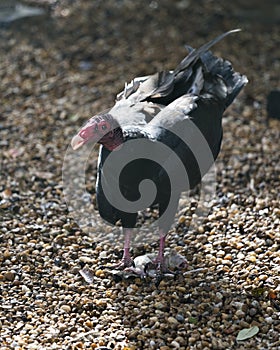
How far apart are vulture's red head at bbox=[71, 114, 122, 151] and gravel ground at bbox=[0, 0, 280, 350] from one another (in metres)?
0.87

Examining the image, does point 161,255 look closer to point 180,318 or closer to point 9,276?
point 180,318

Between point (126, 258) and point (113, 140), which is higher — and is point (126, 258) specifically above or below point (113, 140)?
below

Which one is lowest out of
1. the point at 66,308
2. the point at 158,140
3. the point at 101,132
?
the point at 66,308

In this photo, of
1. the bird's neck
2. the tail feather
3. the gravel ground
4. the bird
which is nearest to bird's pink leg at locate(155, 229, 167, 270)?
the bird

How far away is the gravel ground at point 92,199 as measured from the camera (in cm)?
371

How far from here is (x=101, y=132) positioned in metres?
3.69

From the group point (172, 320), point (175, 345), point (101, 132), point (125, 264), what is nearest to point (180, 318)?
point (172, 320)

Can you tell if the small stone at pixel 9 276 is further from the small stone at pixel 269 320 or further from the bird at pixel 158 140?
the small stone at pixel 269 320

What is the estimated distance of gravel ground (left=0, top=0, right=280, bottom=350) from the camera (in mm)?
3713

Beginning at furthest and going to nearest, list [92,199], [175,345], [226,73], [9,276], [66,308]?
[92,199] < [226,73] < [9,276] < [66,308] < [175,345]

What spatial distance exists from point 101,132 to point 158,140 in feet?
1.15

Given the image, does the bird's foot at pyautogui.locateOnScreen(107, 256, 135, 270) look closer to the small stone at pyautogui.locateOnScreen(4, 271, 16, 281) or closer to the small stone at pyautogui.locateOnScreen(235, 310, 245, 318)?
the small stone at pyautogui.locateOnScreen(4, 271, 16, 281)

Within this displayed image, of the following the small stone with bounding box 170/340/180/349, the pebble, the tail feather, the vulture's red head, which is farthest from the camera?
the tail feather

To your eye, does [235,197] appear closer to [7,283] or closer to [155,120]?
[155,120]
